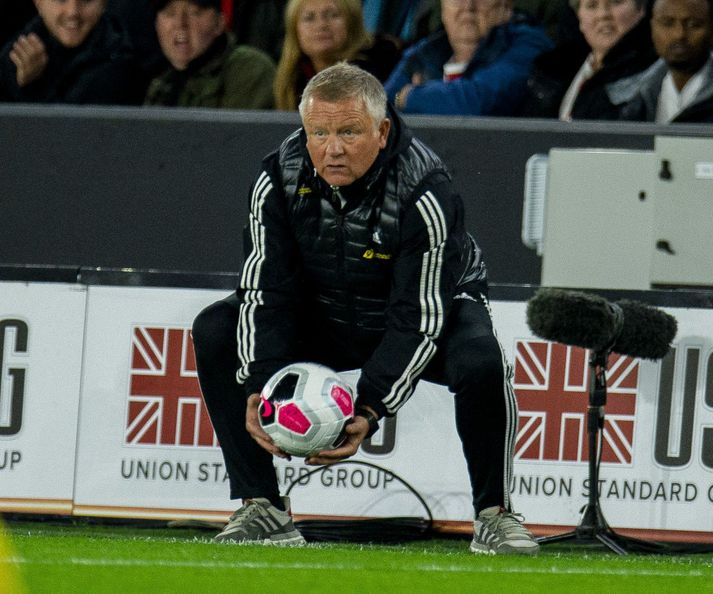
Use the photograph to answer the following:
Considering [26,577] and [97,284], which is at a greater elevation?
[97,284]

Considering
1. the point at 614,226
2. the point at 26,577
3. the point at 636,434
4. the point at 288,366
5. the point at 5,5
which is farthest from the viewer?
the point at 5,5

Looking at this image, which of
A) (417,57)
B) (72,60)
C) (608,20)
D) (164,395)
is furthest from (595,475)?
(72,60)

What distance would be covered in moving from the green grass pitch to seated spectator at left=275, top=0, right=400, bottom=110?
2.96m

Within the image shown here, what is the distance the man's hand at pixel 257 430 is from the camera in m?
4.80

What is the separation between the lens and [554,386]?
5871 millimetres

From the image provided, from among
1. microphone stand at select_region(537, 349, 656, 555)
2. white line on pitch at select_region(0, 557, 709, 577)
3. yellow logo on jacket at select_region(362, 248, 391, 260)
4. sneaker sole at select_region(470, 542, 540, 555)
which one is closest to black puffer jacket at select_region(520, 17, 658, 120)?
microphone stand at select_region(537, 349, 656, 555)

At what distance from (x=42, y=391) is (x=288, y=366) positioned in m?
1.56

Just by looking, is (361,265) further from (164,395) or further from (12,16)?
(12,16)

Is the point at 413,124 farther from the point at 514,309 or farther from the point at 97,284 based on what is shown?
the point at 97,284

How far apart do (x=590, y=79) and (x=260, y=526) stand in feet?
10.4

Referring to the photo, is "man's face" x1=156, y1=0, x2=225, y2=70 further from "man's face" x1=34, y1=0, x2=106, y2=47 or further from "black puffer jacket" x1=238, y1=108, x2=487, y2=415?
"black puffer jacket" x1=238, y1=108, x2=487, y2=415

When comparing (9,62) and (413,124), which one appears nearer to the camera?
(413,124)

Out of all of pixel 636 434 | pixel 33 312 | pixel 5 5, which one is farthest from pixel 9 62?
pixel 636 434

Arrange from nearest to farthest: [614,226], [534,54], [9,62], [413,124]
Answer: [614,226]
[413,124]
[534,54]
[9,62]
